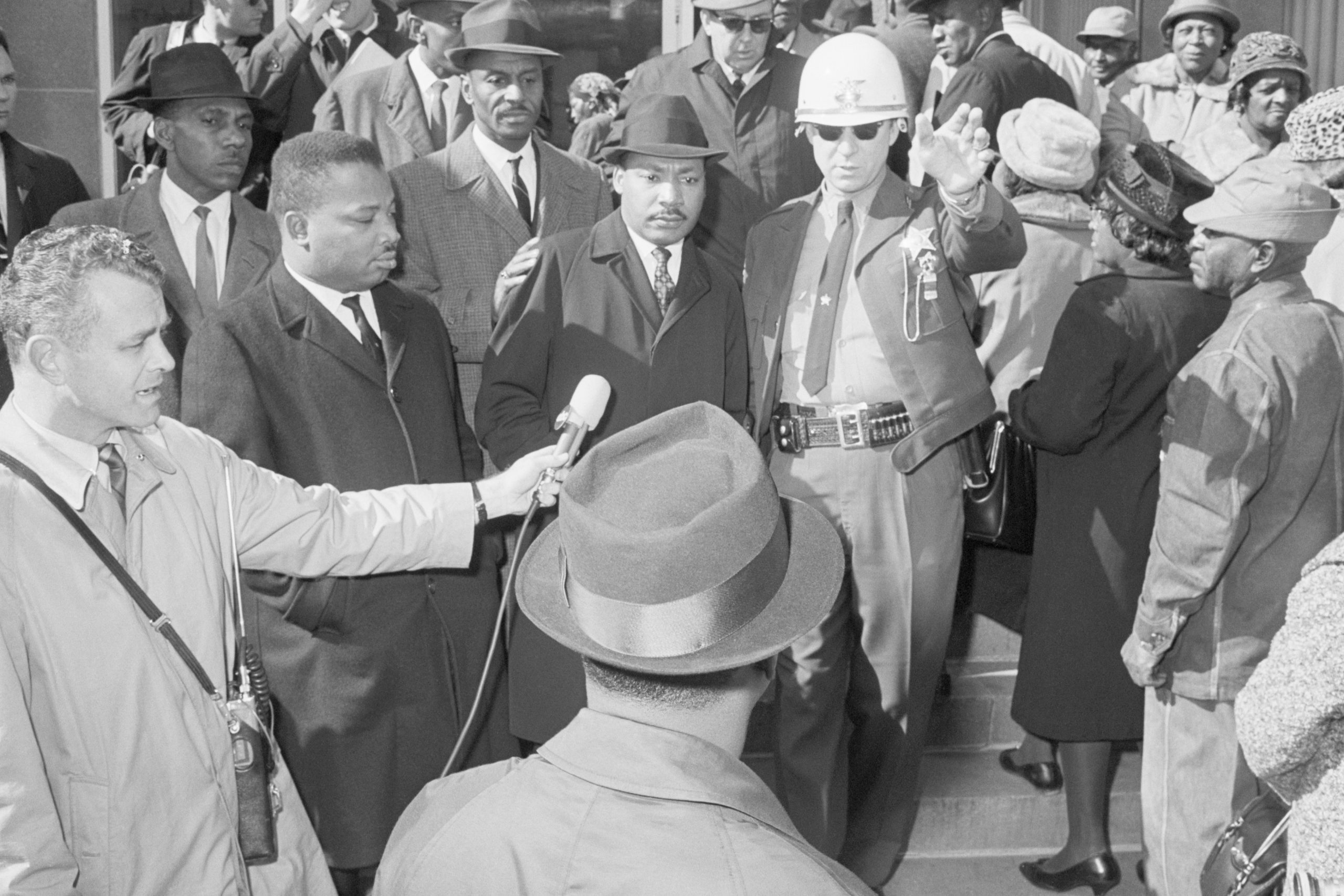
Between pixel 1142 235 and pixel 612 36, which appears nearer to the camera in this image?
pixel 1142 235

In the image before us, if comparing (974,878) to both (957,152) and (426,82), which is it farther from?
(426,82)

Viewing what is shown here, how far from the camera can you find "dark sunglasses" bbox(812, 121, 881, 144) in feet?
14.4

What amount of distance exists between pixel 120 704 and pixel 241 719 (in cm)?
25

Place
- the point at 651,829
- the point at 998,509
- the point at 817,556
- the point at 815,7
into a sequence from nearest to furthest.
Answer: the point at 651,829 → the point at 817,556 → the point at 998,509 → the point at 815,7

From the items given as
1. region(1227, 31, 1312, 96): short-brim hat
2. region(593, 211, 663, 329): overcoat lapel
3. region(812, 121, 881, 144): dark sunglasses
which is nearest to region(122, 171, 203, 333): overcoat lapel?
region(593, 211, 663, 329): overcoat lapel

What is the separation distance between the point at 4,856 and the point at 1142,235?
3314mm

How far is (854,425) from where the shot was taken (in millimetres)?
4379

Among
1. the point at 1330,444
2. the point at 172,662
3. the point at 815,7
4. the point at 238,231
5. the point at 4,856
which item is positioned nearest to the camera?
the point at 4,856

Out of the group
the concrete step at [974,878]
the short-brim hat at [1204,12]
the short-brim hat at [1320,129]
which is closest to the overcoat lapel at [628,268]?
the concrete step at [974,878]

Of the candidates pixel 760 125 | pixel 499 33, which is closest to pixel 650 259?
pixel 499 33

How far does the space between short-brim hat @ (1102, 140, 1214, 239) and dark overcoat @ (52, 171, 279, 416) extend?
262 centimetres

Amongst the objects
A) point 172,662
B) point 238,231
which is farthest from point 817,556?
point 238,231

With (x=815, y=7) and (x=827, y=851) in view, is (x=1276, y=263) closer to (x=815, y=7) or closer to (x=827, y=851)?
(x=827, y=851)

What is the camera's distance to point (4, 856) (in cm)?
248
